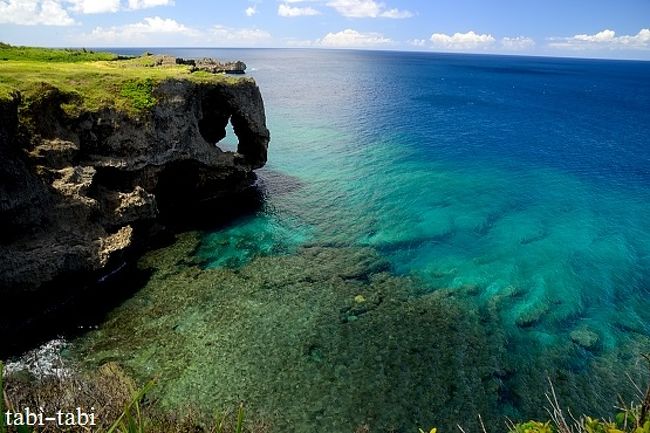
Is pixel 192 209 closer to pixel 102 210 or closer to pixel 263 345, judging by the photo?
pixel 102 210

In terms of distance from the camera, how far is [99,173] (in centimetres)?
2750

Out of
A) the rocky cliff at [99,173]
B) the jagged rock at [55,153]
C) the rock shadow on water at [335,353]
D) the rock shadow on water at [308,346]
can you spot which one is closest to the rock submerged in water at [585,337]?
the rock shadow on water at [335,353]

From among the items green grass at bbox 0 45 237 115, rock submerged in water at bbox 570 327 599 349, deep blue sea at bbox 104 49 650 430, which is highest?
green grass at bbox 0 45 237 115

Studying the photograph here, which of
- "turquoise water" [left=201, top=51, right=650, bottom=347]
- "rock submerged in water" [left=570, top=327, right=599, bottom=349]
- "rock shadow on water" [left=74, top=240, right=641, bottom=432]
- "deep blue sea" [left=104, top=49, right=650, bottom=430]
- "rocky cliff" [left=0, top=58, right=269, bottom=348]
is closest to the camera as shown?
"rock shadow on water" [left=74, top=240, right=641, bottom=432]

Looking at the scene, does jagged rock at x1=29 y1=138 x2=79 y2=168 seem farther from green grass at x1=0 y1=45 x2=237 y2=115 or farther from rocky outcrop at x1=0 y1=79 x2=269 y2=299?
green grass at x1=0 y1=45 x2=237 y2=115

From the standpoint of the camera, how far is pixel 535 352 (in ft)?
68.4

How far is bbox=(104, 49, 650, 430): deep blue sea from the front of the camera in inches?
936

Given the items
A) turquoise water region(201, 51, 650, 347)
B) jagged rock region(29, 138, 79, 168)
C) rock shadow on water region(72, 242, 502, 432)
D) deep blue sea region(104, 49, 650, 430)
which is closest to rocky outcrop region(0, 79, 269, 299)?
jagged rock region(29, 138, 79, 168)

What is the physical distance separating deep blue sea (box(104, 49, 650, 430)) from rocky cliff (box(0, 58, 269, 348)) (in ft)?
17.5

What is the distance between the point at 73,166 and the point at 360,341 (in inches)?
752

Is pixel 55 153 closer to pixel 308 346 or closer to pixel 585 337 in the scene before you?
pixel 308 346

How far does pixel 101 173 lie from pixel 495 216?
101 feet

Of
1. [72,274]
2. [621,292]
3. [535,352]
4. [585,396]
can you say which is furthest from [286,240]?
[621,292]

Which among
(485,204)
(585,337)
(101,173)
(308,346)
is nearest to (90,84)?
(101,173)
